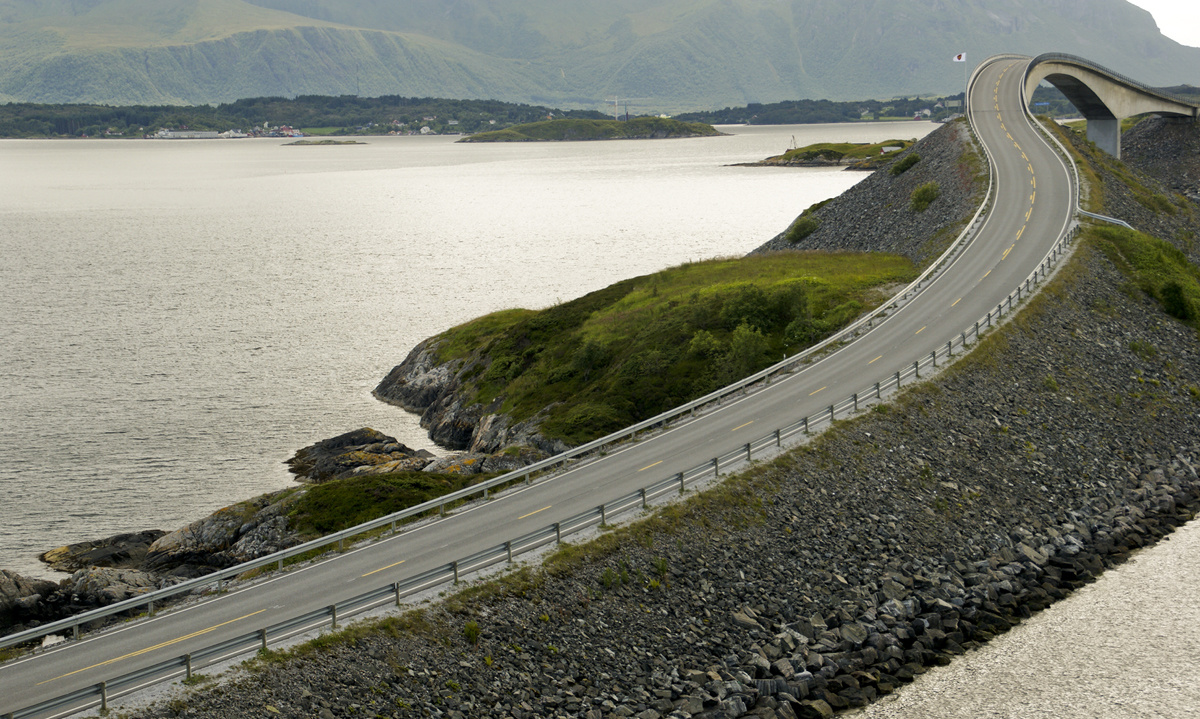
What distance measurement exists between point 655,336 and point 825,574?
89.0 ft

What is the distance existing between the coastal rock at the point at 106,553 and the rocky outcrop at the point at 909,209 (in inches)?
2073

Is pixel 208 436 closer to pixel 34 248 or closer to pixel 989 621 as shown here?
pixel 989 621

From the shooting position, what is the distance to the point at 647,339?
199ft

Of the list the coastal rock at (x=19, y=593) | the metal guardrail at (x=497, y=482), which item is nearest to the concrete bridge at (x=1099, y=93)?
the metal guardrail at (x=497, y=482)

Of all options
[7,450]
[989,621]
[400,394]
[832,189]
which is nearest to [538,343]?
[400,394]

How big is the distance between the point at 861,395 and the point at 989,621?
13.7m

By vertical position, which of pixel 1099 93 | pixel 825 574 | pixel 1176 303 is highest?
pixel 1099 93

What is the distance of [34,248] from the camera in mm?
148625

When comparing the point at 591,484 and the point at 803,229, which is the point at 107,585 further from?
the point at 803,229

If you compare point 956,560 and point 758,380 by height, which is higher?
point 758,380

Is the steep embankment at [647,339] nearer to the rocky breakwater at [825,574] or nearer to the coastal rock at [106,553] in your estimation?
the rocky breakwater at [825,574]

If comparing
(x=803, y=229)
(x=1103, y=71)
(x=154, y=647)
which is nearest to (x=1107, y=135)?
(x=1103, y=71)

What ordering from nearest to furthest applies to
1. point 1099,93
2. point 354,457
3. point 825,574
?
point 825,574
point 354,457
point 1099,93

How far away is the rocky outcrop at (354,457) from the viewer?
52406mm
